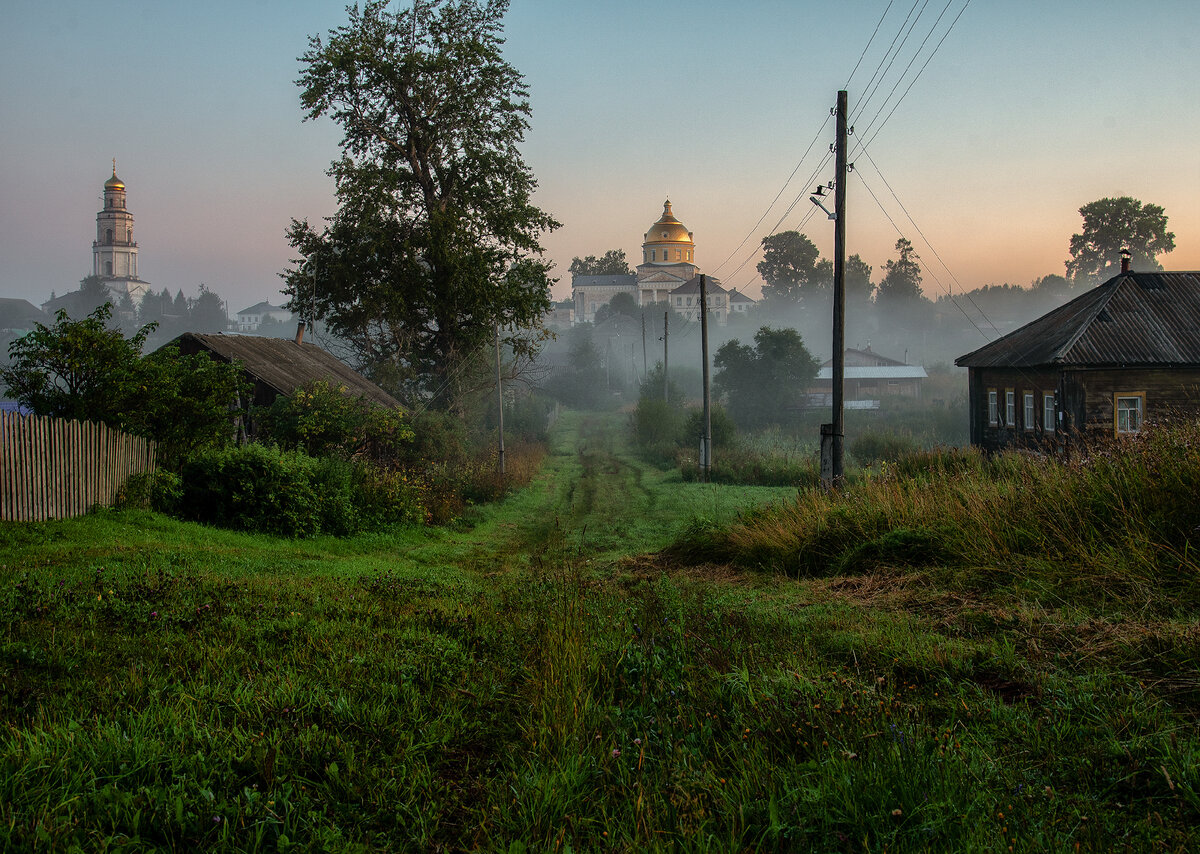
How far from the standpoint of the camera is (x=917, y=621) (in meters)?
6.16

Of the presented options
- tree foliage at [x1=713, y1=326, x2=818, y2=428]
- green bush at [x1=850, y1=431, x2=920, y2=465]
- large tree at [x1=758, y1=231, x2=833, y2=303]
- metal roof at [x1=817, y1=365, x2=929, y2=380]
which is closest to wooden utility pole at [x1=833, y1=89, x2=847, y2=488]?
green bush at [x1=850, y1=431, x2=920, y2=465]

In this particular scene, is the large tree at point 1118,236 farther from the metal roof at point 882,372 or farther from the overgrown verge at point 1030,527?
the overgrown verge at point 1030,527

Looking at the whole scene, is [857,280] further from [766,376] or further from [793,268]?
[766,376]

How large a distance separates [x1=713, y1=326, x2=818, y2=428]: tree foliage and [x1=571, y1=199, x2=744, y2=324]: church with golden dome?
6389 cm

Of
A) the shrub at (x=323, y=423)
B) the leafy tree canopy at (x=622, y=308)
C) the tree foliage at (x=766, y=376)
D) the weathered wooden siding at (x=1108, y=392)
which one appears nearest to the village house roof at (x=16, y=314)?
the leafy tree canopy at (x=622, y=308)

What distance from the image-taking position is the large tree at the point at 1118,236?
65250 mm

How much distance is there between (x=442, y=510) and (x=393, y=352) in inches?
619

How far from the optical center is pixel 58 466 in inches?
430

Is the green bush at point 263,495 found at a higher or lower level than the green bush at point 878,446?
lower

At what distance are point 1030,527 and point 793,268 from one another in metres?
111

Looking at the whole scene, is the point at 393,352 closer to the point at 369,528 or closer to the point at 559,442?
the point at 559,442

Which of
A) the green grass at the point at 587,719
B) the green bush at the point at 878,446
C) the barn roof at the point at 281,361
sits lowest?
the green grass at the point at 587,719

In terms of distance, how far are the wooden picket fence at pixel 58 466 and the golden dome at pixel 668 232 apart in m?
124

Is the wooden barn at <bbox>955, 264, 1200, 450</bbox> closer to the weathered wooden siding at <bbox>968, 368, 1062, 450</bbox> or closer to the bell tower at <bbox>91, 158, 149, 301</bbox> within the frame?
the weathered wooden siding at <bbox>968, 368, 1062, 450</bbox>
